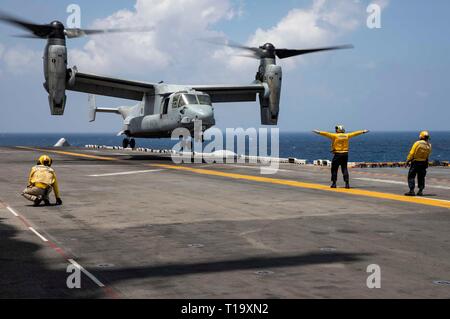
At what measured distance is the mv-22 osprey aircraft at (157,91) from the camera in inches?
1171

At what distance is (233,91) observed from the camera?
37344 millimetres

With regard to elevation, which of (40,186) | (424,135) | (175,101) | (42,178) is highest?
(175,101)

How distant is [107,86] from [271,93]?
975cm

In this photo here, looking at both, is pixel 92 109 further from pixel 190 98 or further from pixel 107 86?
pixel 190 98

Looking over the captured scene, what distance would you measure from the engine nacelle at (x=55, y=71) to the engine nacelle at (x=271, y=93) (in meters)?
12.0

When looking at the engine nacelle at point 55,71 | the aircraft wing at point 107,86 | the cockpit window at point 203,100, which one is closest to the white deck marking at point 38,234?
the engine nacelle at point 55,71

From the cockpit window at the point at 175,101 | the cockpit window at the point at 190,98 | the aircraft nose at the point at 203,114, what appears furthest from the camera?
the cockpit window at the point at 175,101

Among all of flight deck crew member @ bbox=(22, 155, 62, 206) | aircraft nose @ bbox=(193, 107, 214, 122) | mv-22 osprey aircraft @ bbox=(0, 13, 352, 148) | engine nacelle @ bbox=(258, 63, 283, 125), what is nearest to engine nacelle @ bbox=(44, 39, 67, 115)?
mv-22 osprey aircraft @ bbox=(0, 13, 352, 148)

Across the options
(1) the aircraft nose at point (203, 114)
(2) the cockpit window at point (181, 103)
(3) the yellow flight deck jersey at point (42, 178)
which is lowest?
(3) the yellow flight deck jersey at point (42, 178)

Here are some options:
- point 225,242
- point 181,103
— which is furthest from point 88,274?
point 181,103

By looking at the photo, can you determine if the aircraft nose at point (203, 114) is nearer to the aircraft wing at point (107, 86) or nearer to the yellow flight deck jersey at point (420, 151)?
the aircraft wing at point (107, 86)

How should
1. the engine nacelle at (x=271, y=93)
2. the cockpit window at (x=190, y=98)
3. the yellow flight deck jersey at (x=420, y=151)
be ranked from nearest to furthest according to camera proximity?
the yellow flight deck jersey at (x=420, y=151), the cockpit window at (x=190, y=98), the engine nacelle at (x=271, y=93)
